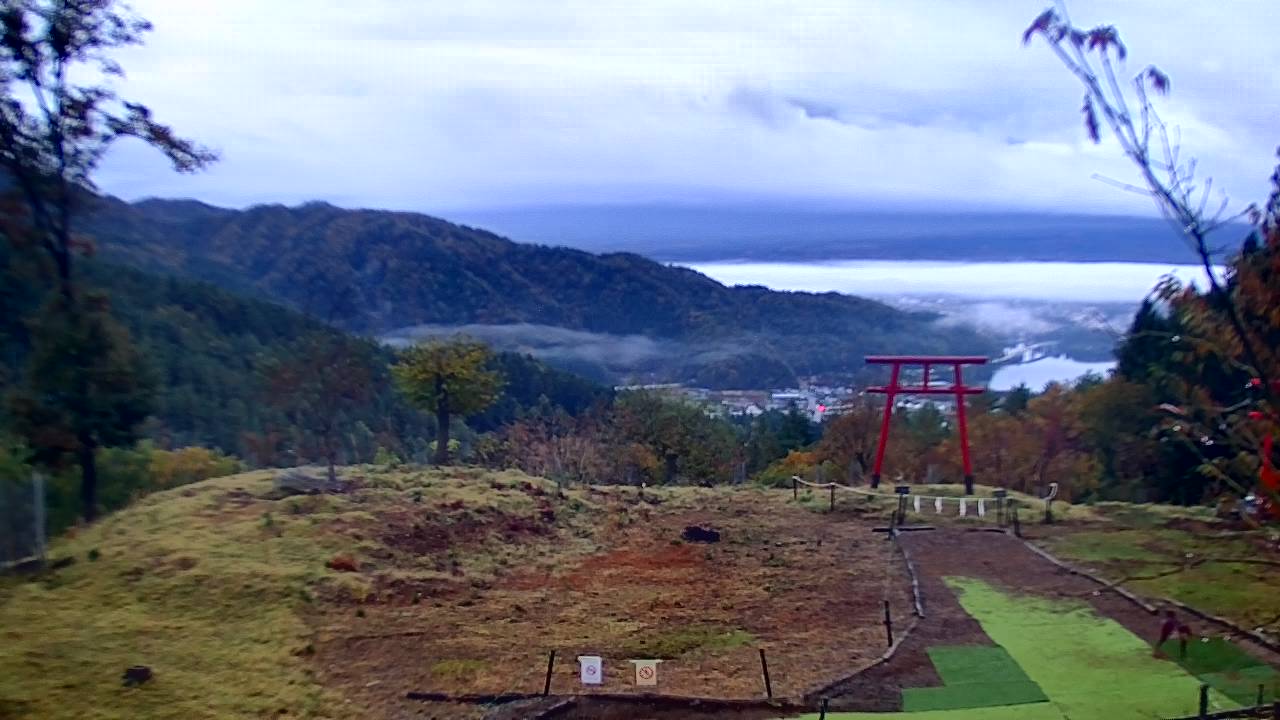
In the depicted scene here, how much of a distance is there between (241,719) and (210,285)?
3987cm

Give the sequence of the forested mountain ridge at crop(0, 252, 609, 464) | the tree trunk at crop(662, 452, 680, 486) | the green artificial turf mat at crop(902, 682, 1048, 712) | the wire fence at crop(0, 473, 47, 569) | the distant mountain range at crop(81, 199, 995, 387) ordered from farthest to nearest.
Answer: the distant mountain range at crop(81, 199, 995, 387) < the tree trunk at crop(662, 452, 680, 486) < the forested mountain ridge at crop(0, 252, 609, 464) < the wire fence at crop(0, 473, 47, 569) < the green artificial turf mat at crop(902, 682, 1048, 712)

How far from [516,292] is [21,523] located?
43148 mm

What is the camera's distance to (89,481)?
43.7 feet

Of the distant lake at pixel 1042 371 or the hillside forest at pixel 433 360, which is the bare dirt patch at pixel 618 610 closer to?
the hillside forest at pixel 433 360

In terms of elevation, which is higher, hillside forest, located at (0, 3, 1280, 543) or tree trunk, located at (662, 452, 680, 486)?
hillside forest, located at (0, 3, 1280, 543)

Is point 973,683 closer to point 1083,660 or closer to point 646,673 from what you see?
point 1083,660

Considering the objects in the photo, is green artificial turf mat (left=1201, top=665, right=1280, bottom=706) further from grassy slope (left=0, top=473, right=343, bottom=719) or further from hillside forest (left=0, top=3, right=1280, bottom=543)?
grassy slope (left=0, top=473, right=343, bottom=719)

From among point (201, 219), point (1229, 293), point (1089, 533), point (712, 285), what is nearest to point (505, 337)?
point (712, 285)

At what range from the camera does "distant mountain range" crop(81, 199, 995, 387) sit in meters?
39.8

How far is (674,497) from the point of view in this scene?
16453mm

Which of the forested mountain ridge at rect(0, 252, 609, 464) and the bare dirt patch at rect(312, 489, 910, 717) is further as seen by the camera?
the forested mountain ridge at rect(0, 252, 609, 464)

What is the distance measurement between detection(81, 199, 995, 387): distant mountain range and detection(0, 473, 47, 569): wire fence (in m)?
24.2

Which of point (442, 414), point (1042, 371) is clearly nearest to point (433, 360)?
point (442, 414)


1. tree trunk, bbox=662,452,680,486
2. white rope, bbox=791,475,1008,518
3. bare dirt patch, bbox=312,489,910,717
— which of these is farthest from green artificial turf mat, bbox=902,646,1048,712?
tree trunk, bbox=662,452,680,486
